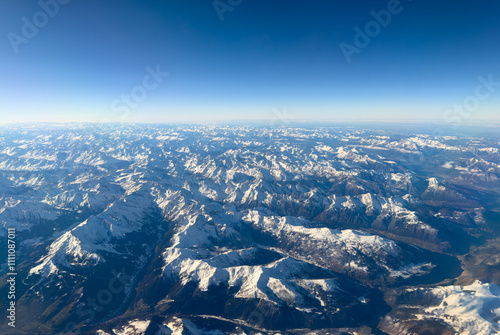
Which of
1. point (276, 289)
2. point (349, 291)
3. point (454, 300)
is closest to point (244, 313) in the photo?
point (276, 289)

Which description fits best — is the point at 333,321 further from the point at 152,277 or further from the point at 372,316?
the point at 152,277

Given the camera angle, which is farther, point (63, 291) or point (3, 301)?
point (63, 291)

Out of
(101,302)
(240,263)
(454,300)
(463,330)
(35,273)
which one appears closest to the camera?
(463,330)

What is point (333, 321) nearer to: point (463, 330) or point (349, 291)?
point (349, 291)

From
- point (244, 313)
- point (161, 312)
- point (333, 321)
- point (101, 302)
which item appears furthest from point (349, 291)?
point (101, 302)

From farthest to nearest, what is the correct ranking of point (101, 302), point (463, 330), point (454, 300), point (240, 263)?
1. point (240, 263)
2. point (101, 302)
3. point (454, 300)
4. point (463, 330)

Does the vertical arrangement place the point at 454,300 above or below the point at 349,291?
above

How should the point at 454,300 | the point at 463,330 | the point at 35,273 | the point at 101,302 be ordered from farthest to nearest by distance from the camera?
1. the point at 35,273
2. the point at 101,302
3. the point at 454,300
4. the point at 463,330

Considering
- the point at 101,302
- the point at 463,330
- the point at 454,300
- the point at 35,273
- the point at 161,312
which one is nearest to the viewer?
the point at 463,330

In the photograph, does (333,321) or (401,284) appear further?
(401,284)
